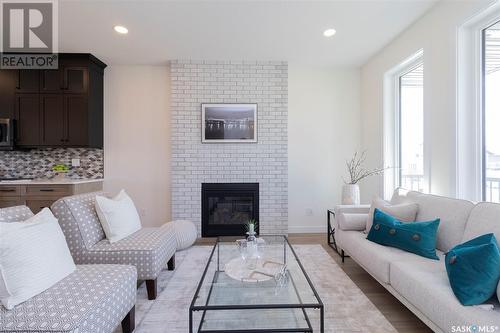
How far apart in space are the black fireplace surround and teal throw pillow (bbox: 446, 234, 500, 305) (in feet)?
9.30

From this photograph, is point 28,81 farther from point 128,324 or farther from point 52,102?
point 128,324

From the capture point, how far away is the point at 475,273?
4.64ft

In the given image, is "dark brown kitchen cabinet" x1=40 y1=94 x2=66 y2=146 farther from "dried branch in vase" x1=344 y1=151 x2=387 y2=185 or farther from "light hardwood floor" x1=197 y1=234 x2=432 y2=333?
"dried branch in vase" x1=344 y1=151 x2=387 y2=185

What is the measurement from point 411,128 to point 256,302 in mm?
3008

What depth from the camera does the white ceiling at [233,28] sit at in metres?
2.66

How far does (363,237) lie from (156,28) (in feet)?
10.9

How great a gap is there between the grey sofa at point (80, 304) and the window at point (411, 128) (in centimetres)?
320

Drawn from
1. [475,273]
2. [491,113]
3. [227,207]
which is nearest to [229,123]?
[227,207]

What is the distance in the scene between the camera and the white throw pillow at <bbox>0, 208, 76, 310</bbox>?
1.31 meters

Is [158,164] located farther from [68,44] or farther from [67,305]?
[67,305]

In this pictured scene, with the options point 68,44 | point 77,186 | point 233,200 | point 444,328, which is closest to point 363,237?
point 444,328

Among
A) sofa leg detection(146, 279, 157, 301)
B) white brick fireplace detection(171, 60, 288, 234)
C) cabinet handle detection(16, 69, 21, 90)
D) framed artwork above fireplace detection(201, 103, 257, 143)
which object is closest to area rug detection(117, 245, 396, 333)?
sofa leg detection(146, 279, 157, 301)

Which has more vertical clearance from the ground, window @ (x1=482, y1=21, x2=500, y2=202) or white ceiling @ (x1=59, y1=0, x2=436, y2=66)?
white ceiling @ (x1=59, y1=0, x2=436, y2=66)

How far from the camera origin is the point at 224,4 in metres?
2.62
